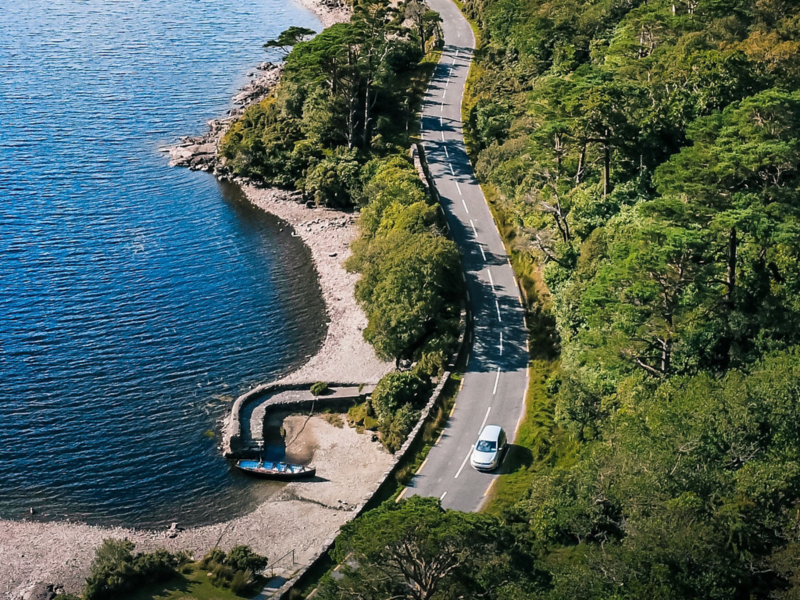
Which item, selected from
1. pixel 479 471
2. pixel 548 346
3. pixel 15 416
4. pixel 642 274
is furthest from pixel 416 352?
pixel 15 416

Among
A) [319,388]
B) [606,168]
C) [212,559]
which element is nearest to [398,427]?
[319,388]

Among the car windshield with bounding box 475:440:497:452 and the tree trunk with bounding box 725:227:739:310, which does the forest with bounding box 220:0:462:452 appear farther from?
the tree trunk with bounding box 725:227:739:310

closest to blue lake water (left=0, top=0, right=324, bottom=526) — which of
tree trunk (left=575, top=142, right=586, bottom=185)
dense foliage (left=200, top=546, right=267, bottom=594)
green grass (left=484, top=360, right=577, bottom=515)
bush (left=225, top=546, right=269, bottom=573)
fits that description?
dense foliage (left=200, top=546, right=267, bottom=594)

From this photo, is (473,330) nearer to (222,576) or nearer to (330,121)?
(222,576)

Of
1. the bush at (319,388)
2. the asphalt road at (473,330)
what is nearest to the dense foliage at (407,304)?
the asphalt road at (473,330)

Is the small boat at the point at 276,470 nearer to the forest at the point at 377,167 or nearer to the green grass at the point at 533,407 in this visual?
the forest at the point at 377,167

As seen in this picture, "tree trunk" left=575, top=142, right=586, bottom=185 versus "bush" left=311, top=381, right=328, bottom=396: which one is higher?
"tree trunk" left=575, top=142, right=586, bottom=185

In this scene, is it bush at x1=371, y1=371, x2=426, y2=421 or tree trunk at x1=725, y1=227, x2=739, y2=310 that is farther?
bush at x1=371, y1=371, x2=426, y2=421
